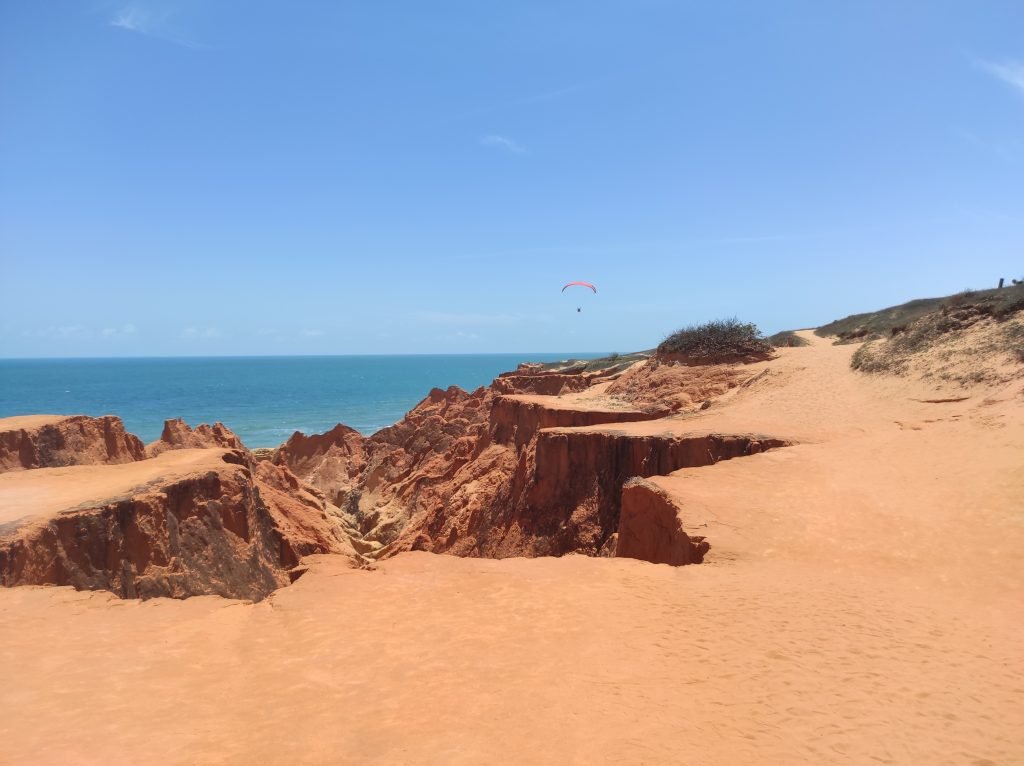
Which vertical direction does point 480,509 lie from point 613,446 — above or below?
below

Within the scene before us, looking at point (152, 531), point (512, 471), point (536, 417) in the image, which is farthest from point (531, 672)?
point (536, 417)

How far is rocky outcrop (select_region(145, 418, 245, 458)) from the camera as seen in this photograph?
25953 mm

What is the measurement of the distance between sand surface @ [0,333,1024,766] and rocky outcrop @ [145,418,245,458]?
1732 cm

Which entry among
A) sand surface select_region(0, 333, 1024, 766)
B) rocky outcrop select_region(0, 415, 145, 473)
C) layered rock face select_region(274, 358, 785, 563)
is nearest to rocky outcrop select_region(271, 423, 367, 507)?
layered rock face select_region(274, 358, 785, 563)

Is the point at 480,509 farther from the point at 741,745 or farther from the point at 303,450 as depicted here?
the point at 303,450

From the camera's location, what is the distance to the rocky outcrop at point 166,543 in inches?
417

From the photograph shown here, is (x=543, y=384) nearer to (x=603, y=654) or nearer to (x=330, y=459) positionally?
(x=330, y=459)

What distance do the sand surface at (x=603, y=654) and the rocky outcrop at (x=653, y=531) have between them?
31cm

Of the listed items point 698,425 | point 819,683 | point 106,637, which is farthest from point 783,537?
point 106,637

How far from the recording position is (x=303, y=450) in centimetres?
3684

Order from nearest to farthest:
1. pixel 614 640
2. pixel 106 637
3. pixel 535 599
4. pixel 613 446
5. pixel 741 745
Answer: pixel 741 745
pixel 614 640
pixel 106 637
pixel 535 599
pixel 613 446

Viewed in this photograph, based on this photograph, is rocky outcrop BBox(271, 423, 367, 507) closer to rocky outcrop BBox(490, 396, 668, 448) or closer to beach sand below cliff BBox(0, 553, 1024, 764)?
rocky outcrop BBox(490, 396, 668, 448)

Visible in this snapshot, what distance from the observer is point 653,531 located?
12031 mm

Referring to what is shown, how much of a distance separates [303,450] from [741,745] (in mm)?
34350
